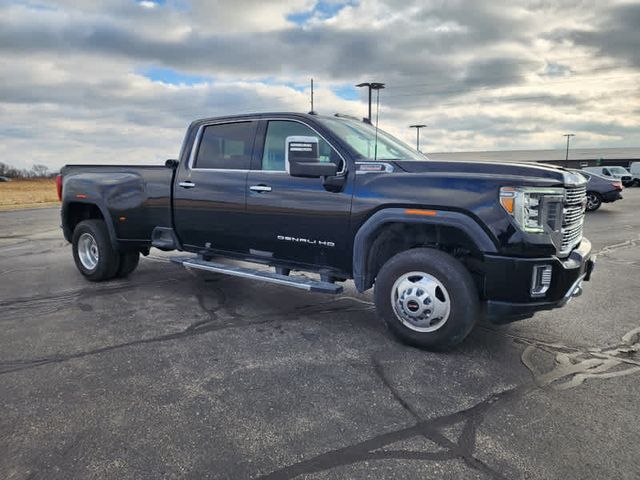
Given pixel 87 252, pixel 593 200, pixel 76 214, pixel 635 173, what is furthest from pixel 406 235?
pixel 635 173

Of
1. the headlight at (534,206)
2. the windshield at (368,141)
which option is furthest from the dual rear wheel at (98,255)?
the headlight at (534,206)

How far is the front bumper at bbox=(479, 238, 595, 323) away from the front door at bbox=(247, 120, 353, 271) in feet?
4.21

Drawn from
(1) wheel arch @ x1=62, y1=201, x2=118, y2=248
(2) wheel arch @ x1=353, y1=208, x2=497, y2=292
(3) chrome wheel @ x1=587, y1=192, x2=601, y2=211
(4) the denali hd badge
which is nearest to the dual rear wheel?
(1) wheel arch @ x1=62, y1=201, x2=118, y2=248

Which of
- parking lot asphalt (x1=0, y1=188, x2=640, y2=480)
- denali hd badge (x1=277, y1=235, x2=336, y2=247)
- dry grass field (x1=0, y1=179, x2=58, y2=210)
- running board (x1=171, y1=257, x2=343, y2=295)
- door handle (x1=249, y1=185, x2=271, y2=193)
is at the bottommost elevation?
dry grass field (x1=0, y1=179, x2=58, y2=210)

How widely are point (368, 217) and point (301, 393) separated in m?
1.63

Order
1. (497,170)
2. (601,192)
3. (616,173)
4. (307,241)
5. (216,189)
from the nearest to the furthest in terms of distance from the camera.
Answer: (497,170)
(307,241)
(216,189)
(601,192)
(616,173)

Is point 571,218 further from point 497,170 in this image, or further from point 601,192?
point 601,192

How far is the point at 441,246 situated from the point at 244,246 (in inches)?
83.3

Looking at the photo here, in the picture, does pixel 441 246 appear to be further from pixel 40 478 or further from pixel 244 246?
pixel 40 478

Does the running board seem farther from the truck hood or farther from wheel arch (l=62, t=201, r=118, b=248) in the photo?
wheel arch (l=62, t=201, r=118, b=248)

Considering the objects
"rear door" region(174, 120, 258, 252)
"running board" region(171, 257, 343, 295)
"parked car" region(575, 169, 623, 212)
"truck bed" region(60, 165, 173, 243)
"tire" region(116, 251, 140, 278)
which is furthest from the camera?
"parked car" region(575, 169, 623, 212)

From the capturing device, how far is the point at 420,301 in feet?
12.7

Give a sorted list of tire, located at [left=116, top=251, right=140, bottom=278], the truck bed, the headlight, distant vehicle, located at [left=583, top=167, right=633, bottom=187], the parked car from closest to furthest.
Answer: the headlight < the truck bed < tire, located at [left=116, top=251, right=140, bottom=278] < the parked car < distant vehicle, located at [left=583, top=167, right=633, bottom=187]

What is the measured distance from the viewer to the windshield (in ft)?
15.1
